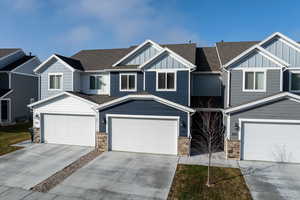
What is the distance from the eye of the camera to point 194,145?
13391 mm

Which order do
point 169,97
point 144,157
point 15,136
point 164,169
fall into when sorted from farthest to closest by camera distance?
point 15,136
point 169,97
point 144,157
point 164,169

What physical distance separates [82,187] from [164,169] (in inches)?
152

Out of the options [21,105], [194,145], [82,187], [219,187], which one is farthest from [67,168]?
[21,105]

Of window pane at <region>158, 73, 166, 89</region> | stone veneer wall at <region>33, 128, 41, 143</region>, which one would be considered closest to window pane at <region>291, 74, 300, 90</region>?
window pane at <region>158, 73, 166, 89</region>

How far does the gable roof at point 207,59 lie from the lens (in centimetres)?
1489

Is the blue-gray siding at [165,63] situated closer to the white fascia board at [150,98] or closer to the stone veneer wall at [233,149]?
the white fascia board at [150,98]

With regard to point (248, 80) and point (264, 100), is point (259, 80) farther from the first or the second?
point (264, 100)

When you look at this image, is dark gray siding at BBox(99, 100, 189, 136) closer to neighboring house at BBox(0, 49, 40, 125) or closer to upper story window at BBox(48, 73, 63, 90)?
upper story window at BBox(48, 73, 63, 90)

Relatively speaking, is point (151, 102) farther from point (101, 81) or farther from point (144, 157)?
A: point (101, 81)

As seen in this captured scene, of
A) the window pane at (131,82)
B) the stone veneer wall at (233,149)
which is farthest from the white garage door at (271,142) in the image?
the window pane at (131,82)

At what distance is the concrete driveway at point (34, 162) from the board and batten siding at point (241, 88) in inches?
394

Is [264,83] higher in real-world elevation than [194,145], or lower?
higher

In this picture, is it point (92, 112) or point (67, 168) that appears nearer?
point (67, 168)

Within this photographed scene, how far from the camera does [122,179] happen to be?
8.30m
